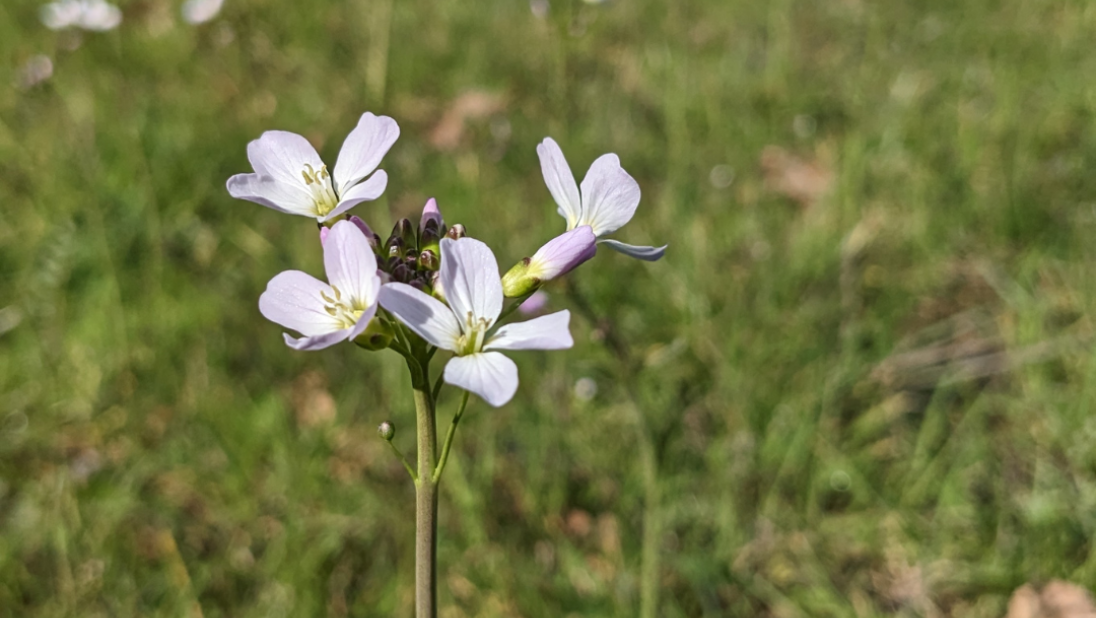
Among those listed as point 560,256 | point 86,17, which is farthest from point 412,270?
point 86,17

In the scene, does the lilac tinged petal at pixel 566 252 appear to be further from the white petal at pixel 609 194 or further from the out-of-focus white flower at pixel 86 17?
the out-of-focus white flower at pixel 86 17

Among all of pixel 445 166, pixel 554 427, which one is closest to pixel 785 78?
pixel 445 166

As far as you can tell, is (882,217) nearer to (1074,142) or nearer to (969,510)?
(1074,142)

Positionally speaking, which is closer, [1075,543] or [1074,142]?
[1075,543]

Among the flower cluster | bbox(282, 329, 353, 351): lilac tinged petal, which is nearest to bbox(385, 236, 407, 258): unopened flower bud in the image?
the flower cluster

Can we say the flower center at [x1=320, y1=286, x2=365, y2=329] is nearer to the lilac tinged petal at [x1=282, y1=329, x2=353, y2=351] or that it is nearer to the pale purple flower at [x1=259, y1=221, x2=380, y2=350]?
the pale purple flower at [x1=259, y1=221, x2=380, y2=350]

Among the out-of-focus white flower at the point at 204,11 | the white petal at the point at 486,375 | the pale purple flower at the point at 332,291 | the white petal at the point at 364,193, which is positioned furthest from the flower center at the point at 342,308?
the out-of-focus white flower at the point at 204,11
